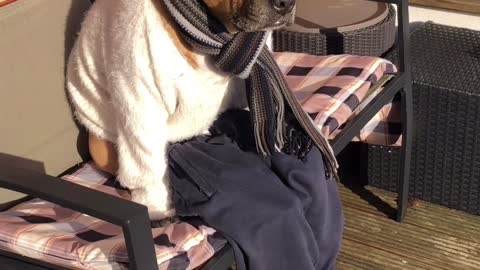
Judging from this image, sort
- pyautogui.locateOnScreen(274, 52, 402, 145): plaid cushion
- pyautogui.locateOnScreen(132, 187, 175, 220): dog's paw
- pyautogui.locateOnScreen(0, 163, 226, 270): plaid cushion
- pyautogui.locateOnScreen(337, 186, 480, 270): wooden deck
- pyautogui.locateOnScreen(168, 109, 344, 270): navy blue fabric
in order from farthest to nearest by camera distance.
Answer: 1. pyautogui.locateOnScreen(337, 186, 480, 270): wooden deck
2. pyautogui.locateOnScreen(274, 52, 402, 145): plaid cushion
3. pyautogui.locateOnScreen(132, 187, 175, 220): dog's paw
4. pyautogui.locateOnScreen(168, 109, 344, 270): navy blue fabric
5. pyautogui.locateOnScreen(0, 163, 226, 270): plaid cushion

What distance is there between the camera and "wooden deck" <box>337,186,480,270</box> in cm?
246

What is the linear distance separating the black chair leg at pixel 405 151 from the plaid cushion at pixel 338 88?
6 centimetres

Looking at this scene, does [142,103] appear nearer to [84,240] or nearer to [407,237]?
[84,240]

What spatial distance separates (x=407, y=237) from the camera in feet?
8.46

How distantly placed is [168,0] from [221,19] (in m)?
0.15

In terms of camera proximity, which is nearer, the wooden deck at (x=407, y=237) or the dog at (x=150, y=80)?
the dog at (x=150, y=80)

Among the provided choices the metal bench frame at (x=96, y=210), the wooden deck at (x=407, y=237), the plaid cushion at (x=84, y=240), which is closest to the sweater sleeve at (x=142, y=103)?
the plaid cushion at (x=84, y=240)

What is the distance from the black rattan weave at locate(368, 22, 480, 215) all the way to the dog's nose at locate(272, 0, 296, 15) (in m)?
0.95

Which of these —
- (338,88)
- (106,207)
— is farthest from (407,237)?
(106,207)

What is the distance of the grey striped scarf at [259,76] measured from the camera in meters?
1.77

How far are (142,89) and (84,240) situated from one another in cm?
37

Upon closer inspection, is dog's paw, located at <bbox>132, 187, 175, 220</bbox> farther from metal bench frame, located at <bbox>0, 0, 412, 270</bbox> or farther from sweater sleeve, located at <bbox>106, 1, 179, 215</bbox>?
metal bench frame, located at <bbox>0, 0, 412, 270</bbox>

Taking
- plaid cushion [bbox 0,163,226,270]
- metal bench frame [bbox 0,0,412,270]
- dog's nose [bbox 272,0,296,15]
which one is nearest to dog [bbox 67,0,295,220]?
dog's nose [bbox 272,0,296,15]

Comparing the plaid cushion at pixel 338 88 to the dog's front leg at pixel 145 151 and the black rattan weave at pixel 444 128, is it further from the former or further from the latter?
the dog's front leg at pixel 145 151
